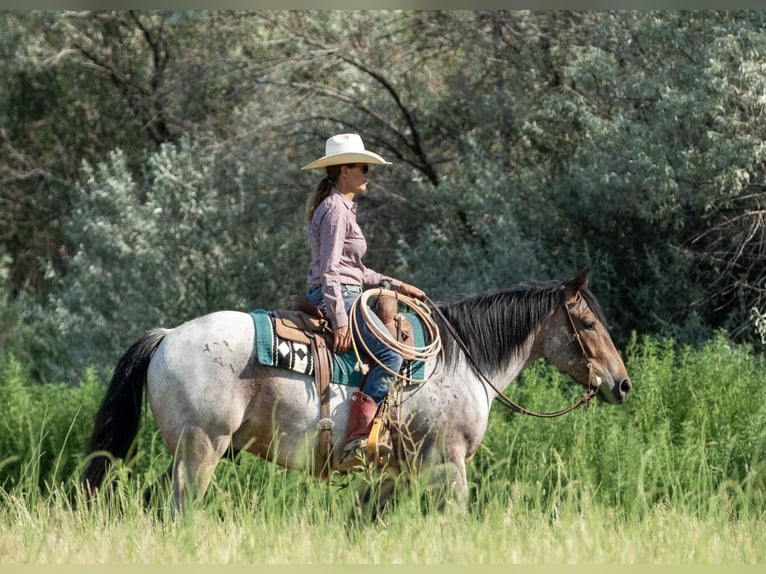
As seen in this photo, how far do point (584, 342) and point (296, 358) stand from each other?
5.52ft

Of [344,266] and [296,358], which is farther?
[344,266]

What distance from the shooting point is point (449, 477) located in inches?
223

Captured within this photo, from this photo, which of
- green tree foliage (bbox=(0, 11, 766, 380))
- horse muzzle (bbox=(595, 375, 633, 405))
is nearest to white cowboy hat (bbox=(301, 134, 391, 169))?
horse muzzle (bbox=(595, 375, 633, 405))

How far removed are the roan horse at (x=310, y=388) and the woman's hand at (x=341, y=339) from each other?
22 cm

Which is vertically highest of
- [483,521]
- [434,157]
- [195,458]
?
[434,157]

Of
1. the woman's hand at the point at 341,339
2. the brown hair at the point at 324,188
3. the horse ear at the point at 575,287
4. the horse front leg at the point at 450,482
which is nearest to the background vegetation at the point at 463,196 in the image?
the horse front leg at the point at 450,482

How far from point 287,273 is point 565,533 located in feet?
28.2

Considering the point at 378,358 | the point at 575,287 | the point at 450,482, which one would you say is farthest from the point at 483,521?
the point at 575,287

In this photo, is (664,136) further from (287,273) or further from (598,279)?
(287,273)

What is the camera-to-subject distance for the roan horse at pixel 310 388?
5.48 metres

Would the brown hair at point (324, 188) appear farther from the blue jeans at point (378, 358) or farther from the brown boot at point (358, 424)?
the brown boot at point (358, 424)

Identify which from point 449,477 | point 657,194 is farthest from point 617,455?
point 657,194

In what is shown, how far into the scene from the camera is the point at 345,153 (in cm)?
576

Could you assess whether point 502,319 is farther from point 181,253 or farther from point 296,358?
point 181,253
